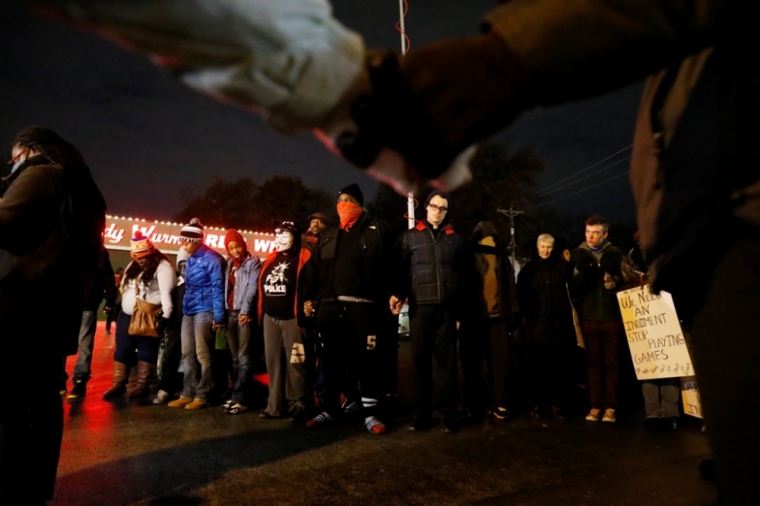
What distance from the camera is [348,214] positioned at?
5816mm

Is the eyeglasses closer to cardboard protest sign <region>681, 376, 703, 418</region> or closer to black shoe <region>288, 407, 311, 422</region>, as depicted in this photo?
black shoe <region>288, 407, 311, 422</region>

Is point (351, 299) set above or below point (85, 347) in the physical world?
above

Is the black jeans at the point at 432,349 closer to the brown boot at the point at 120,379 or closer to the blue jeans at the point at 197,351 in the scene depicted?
the blue jeans at the point at 197,351

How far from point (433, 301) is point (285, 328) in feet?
5.94

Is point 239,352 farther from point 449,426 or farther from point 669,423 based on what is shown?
point 669,423

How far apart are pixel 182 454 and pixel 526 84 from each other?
4.47m

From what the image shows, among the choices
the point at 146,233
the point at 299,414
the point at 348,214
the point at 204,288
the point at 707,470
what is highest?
the point at 146,233

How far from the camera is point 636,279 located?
5711 mm

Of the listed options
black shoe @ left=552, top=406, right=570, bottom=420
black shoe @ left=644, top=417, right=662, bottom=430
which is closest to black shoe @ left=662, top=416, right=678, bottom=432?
black shoe @ left=644, top=417, right=662, bottom=430

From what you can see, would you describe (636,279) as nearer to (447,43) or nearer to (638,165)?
(638,165)

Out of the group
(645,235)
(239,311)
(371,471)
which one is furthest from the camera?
(239,311)

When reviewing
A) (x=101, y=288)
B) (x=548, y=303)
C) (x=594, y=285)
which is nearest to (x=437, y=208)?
(x=548, y=303)

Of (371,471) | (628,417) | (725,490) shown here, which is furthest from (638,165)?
(628,417)

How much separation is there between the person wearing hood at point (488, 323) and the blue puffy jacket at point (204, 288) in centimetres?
314
